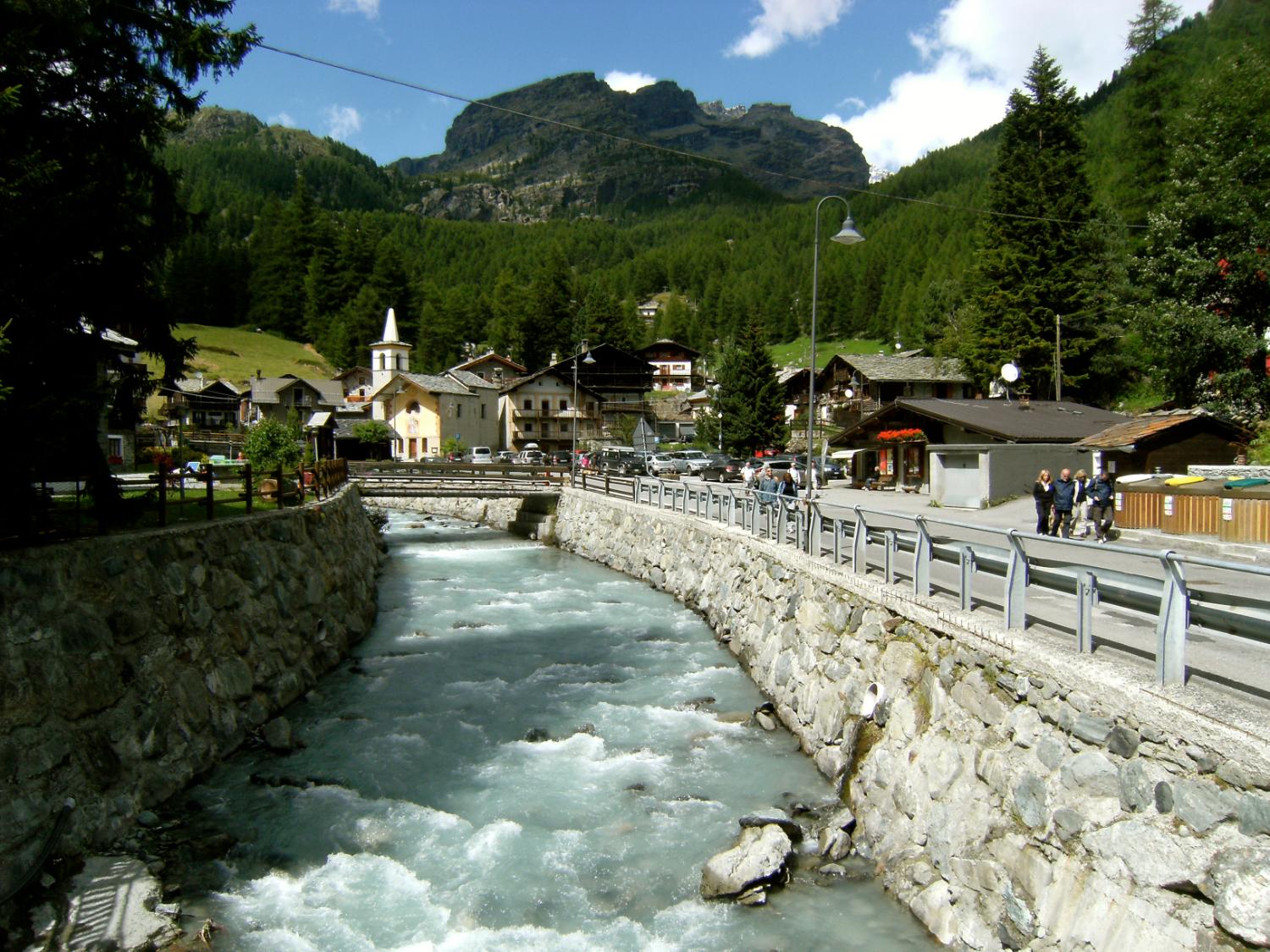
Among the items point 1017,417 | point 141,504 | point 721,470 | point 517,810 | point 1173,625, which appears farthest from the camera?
point 721,470

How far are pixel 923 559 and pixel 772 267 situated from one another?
162200 mm

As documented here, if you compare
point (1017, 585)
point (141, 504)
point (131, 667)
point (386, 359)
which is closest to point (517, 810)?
point (131, 667)

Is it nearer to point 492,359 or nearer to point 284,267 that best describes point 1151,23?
point 492,359

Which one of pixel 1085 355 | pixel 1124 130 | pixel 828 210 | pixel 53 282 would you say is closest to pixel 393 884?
pixel 53 282

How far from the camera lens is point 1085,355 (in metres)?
47.6

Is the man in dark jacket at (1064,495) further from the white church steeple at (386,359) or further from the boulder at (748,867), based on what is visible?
the white church steeple at (386,359)

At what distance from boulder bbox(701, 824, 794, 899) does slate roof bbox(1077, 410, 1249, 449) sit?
19.1m

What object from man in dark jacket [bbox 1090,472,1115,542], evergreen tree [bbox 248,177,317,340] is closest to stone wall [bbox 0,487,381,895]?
man in dark jacket [bbox 1090,472,1115,542]

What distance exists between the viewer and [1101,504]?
1930 cm

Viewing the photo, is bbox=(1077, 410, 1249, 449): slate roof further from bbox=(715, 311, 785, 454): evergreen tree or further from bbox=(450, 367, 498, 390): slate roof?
bbox=(450, 367, 498, 390): slate roof

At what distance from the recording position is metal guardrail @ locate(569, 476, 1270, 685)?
19.8 ft

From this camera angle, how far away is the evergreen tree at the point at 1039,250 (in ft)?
155

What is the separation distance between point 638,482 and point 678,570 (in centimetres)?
879

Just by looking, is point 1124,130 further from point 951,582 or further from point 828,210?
point 828,210
